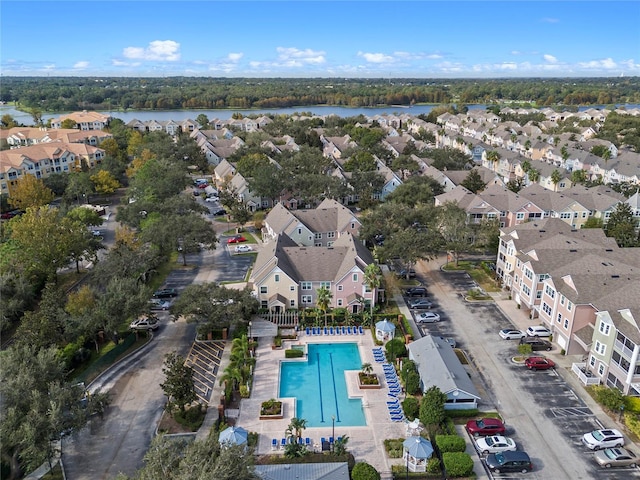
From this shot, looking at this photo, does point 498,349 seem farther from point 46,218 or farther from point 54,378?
point 46,218

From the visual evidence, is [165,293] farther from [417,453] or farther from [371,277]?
[417,453]

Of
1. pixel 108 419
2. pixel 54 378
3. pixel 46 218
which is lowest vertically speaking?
pixel 108 419

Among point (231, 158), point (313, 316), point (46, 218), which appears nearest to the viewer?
point (313, 316)

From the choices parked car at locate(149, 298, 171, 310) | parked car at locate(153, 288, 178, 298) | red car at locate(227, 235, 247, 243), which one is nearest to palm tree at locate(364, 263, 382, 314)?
parked car at locate(149, 298, 171, 310)

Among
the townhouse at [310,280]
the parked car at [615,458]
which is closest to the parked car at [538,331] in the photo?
the parked car at [615,458]

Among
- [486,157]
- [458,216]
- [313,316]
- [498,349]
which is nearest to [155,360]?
[313,316]

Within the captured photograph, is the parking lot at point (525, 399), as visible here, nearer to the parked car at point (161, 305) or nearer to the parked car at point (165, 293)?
the parked car at point (161, 305)

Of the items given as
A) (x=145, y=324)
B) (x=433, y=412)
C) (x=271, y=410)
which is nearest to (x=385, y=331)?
(x=433, y=412)

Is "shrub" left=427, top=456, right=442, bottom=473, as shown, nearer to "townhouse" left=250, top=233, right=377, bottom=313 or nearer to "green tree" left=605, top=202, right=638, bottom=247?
"townhouse" left=250, top=233, right=377, bottom=313
